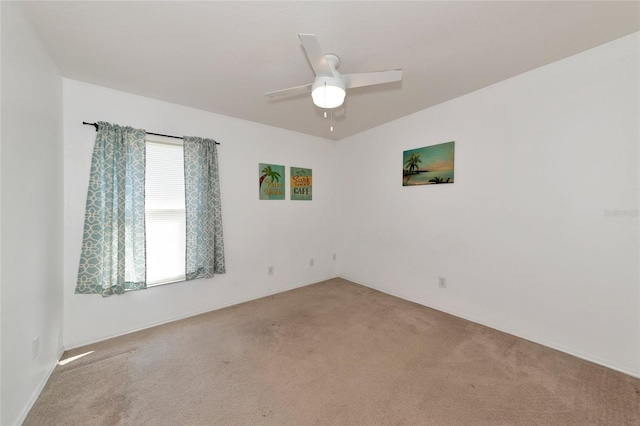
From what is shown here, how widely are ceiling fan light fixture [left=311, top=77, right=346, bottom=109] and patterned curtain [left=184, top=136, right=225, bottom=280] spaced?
6.02ft

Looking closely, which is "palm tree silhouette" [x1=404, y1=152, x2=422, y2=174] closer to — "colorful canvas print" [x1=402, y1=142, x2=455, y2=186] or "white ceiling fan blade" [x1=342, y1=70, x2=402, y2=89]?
"colorful canvas print" [x1=402, y1=142, x2=455, y2=186]

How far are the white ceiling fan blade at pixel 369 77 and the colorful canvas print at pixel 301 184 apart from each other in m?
2.24

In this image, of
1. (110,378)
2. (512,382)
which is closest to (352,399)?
(512,382)

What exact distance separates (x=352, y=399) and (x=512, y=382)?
1189 millimetres

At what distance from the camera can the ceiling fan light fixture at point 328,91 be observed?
63.9 inches

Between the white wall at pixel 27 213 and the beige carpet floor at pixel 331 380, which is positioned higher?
the white wall at pixel 27 213

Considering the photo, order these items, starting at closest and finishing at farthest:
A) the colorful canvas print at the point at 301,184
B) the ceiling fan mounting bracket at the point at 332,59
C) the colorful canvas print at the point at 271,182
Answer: the ceiling fan mounting bracket at the point at 332,59 < the colorful canvas print at the point at 271,182 < the colorful canvas print at the point at 301,184

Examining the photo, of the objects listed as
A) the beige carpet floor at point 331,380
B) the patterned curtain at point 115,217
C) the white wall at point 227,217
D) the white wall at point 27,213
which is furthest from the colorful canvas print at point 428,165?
the white wall at point 27,213

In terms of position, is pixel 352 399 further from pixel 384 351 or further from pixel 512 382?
pixel 512 382

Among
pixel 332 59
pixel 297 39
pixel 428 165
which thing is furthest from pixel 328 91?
pixel 428 165

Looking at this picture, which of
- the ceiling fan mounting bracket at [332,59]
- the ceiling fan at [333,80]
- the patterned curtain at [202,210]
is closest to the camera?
the ceiling fan at [333,80]

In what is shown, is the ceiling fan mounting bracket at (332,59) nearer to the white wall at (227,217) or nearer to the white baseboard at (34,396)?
the white wall at (227,217)

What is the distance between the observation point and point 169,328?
104 inches

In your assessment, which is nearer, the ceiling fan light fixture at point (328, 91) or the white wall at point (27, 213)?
the white wall at point (27, 213)
